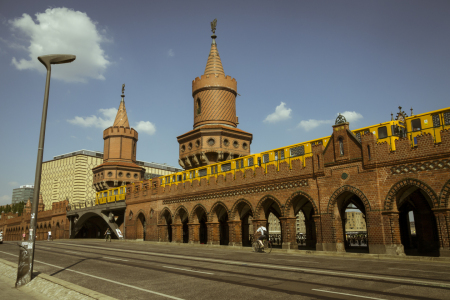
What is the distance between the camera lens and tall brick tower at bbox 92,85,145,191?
52062 mm

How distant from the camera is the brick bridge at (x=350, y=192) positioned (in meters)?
18.8

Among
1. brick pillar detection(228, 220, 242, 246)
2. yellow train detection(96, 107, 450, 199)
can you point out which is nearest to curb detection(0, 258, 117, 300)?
yellow train detection(96, 107, 450, 199)

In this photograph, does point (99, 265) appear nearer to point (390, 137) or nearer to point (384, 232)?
point (384, 232)

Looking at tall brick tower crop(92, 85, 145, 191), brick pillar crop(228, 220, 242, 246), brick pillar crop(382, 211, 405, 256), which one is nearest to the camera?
brick pillar crop(382, 211, 405, 256)

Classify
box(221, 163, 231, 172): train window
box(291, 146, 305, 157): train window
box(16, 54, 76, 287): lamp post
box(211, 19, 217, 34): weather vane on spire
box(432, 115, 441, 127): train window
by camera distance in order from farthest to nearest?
box(211, 19, 217, 34): weather vane on spire → box(221, 163, 231, 172): train window → box(291, 146, 305, 157): train window → box(432, 115, 441, 127): train window → box(16, 54, 76, 287): lamp post

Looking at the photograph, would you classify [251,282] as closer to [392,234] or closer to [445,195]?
[392,234]

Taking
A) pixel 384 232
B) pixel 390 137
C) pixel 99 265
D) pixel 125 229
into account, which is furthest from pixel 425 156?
pixel 125 229

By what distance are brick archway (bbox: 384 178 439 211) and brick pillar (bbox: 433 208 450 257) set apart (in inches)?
17.6

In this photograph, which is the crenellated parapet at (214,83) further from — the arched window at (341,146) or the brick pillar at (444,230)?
the brick pillar at (444,230)

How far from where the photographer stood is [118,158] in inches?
2087

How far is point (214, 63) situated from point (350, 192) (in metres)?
24.2

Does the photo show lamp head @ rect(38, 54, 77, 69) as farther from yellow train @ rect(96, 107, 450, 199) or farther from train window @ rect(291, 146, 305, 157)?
train window @ rect(291, 146, 305, 157)

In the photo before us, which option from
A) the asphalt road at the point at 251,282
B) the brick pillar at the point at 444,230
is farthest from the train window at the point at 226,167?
the asphalt road at the point at 251,282

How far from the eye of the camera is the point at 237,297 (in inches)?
328
